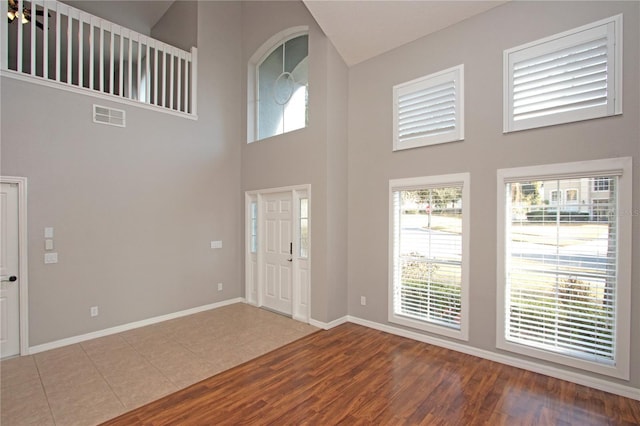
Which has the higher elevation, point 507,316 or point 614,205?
point 614,205

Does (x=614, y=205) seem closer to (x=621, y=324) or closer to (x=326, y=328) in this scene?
(x=621, y=324)

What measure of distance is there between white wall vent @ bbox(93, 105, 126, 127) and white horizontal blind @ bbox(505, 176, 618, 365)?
5.08 m

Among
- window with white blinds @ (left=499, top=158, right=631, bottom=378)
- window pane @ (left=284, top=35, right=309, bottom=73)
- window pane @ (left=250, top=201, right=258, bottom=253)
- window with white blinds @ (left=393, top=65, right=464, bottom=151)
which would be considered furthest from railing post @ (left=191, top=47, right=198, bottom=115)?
window with white blinds @ (left=499, top=158, right=631, bottom=378)

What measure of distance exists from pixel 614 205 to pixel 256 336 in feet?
13.6

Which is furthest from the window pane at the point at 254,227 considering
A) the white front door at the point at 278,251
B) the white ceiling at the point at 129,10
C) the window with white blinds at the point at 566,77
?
the white ceiling at the point at 129,10

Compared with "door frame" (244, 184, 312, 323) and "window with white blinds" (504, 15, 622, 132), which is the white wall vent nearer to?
"door frame" (244, 184, 312, 323)

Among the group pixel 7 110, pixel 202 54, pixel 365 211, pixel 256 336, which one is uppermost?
pixel 202 54

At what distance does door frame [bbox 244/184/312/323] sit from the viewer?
15.1 ft

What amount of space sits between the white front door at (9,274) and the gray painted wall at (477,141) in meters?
4.17

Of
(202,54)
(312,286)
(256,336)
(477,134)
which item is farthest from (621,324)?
(202,54)

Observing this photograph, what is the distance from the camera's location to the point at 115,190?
4.22 m

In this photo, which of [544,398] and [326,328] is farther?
[326,328]

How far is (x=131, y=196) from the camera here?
14.3 ft

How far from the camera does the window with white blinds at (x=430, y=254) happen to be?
3572mm
